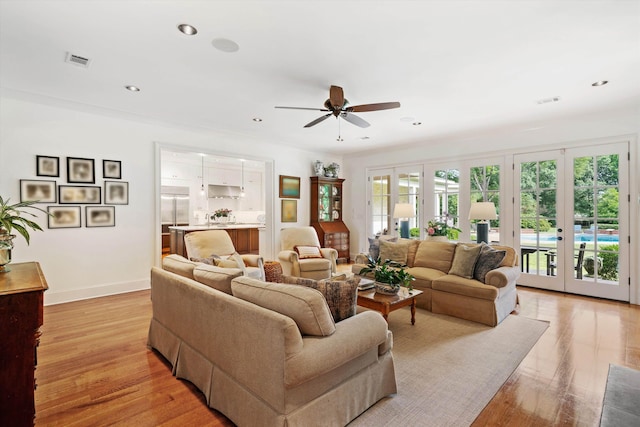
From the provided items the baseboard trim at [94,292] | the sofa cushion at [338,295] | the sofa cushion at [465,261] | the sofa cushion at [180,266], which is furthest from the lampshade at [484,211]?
the baseboard trim at [94,292]

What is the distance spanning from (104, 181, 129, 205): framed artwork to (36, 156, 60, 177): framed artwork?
0.57 m

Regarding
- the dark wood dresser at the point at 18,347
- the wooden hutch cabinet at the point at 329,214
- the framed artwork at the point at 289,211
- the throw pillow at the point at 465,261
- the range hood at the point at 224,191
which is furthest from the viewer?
the range hood at the point at 224,191

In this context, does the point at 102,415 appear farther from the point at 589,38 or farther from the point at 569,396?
the point at 589,38

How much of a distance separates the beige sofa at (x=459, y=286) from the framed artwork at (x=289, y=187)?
2.75m

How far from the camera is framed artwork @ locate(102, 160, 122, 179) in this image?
455cm

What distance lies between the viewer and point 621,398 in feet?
7.06

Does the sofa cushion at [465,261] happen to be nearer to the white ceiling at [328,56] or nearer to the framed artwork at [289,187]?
the white ceiling at [328,56]

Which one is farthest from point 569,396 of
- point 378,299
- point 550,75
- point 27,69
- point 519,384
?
point 27,69

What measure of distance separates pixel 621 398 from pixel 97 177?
5.97 m

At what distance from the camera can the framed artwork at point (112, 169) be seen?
4551 mm

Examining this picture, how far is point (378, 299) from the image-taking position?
10.4 feet

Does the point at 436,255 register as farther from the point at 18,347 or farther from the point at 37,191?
the point at 37,191

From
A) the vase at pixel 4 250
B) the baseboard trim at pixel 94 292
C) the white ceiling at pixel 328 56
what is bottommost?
the baseboard trim at pixel 94 292

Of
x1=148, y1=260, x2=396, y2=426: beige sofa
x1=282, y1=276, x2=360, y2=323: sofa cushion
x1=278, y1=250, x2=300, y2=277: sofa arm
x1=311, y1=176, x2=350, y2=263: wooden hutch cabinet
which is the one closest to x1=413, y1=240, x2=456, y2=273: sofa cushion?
x1=278, y1=250, x2=300, y2=277: sofa arm
